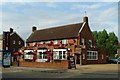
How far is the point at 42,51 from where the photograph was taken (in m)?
46.5

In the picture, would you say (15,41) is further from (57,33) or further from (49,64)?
(49,64)

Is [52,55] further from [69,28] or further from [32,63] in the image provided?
[69,28]

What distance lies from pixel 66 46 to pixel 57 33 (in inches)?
402

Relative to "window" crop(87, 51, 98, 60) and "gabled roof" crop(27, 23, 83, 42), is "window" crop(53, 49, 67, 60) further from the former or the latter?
"gabled roof" crop(27, 23, 83, 42)

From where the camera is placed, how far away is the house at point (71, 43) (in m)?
45.9

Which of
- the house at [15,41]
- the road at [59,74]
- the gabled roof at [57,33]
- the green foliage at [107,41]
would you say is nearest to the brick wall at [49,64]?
the road at [59,74]

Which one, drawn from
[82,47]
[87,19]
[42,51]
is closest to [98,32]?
[87,19]

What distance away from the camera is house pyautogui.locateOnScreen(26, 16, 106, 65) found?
45906 millimetres

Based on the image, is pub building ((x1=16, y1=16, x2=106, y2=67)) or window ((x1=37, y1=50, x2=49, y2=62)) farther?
window ((x1=37, y1=50, x2=49, y2=62))

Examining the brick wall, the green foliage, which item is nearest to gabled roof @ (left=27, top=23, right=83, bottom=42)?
the brick wall

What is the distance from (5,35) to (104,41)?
122 ft

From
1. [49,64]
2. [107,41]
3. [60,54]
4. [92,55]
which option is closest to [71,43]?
[92,55]

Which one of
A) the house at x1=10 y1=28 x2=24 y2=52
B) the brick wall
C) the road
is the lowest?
the road

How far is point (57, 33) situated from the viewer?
61.7 metres
